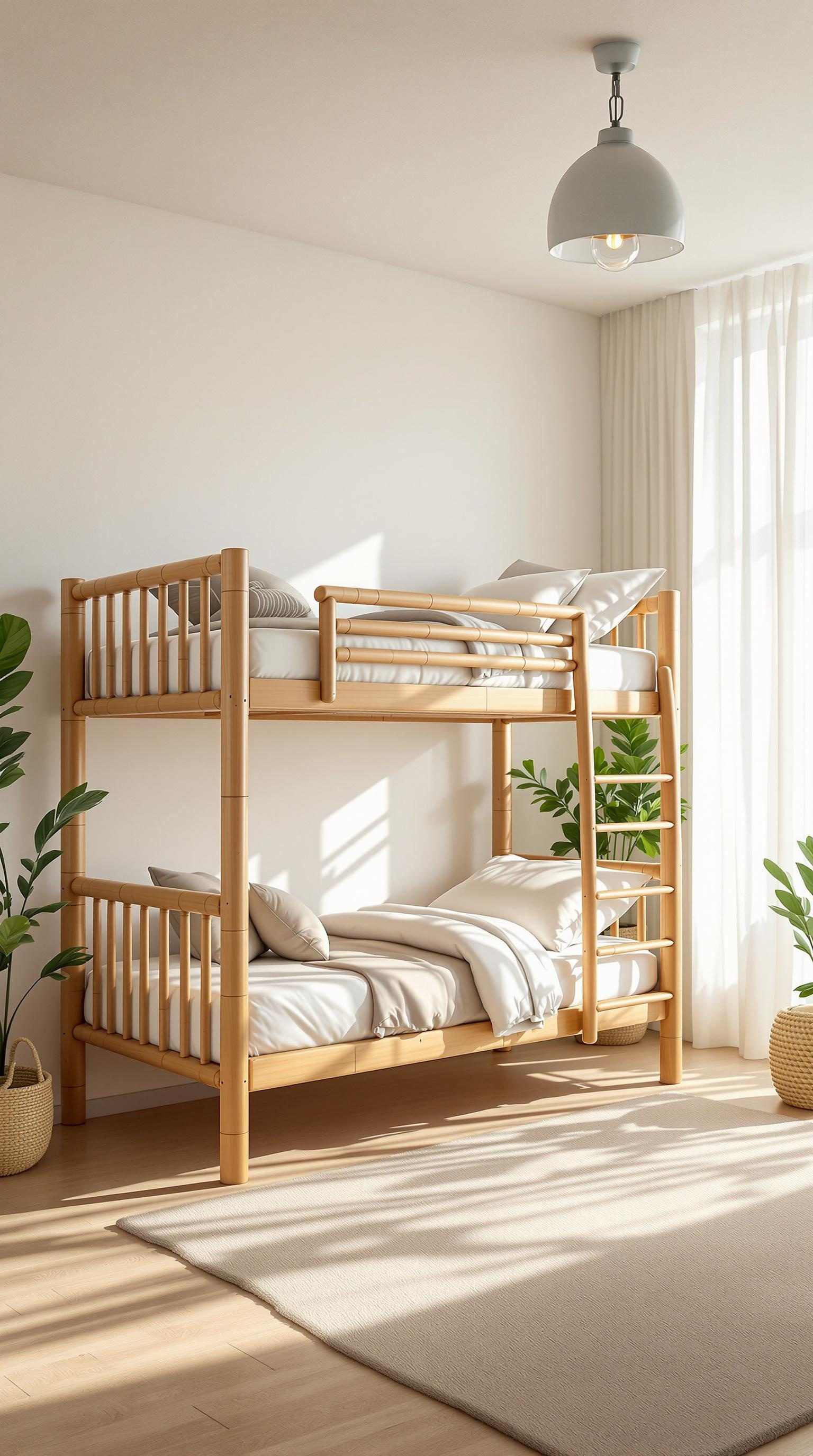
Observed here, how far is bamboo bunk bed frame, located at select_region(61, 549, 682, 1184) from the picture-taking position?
3.11m

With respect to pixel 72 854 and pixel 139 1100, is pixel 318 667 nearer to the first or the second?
pixel 72 854

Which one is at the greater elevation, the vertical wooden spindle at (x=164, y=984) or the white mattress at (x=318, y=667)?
the white mattress at (x=318, y=667)

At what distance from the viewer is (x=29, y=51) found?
10.0 feet

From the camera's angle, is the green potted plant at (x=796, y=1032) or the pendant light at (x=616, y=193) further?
the green potted plant at (x=796, y=1032)

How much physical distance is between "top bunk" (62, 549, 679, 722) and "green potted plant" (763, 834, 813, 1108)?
0.68 meters

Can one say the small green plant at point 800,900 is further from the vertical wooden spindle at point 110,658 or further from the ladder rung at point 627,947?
the vertical wooden spindle at point 110,658

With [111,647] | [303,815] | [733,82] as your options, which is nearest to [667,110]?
[733,82]

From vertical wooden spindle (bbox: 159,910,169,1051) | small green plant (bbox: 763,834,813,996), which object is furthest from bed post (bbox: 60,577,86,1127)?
small green plant (bbox: 763,834,813,996)

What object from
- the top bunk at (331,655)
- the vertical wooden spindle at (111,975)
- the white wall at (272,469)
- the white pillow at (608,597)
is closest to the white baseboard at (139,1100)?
the white wall at (272,469)

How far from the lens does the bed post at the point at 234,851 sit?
3076mm

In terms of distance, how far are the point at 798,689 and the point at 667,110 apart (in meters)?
2.04

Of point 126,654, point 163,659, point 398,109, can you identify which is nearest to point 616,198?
point 398,109

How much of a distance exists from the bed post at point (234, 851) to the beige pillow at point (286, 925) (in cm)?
50

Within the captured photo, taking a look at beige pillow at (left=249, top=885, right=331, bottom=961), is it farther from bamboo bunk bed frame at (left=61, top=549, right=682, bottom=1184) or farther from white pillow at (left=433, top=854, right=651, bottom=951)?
white pillow at (left=433, top=854, right=651, bottom=951)
